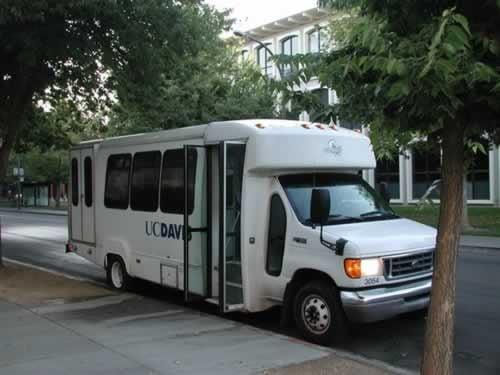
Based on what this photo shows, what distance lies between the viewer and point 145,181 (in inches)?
372

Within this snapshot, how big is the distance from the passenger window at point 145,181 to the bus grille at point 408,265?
3936 millimetres

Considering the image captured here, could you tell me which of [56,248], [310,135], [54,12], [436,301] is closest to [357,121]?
[436,301]

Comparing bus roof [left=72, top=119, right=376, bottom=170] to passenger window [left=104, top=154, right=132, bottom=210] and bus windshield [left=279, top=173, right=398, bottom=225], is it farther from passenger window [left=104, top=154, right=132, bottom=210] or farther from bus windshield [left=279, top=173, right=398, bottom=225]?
passenger window [left=104, top=154, right=132, bottom=210]

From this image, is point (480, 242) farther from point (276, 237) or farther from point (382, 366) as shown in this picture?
point (382, 366)

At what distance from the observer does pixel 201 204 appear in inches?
319

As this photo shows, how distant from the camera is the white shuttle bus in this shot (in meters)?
6.58

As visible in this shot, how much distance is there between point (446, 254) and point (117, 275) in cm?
752

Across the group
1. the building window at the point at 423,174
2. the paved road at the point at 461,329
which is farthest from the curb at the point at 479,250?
the building window at the point at 423,174

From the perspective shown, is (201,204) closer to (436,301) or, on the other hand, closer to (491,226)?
(436,301)

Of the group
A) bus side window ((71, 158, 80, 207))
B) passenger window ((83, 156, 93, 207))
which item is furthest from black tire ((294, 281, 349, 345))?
bus side window ((71, 158, 80, 207))

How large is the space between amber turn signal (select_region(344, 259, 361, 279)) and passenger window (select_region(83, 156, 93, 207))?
20.0ft

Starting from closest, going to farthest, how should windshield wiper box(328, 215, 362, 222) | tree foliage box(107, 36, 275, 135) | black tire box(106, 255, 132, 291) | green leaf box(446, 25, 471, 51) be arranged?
1. green leaf box(446, 25, 471, 51)
2. windshield wiper box(328, 215, 362, 222)
3. black tire box(106, 255, 132, 291)
4. tree foliage box(107, 36, 275, 135)

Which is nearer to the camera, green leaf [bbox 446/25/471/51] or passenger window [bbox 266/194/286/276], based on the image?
green leaf [bbox 446/25/471/51]

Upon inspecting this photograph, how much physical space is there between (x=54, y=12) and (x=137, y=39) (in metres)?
1.55
